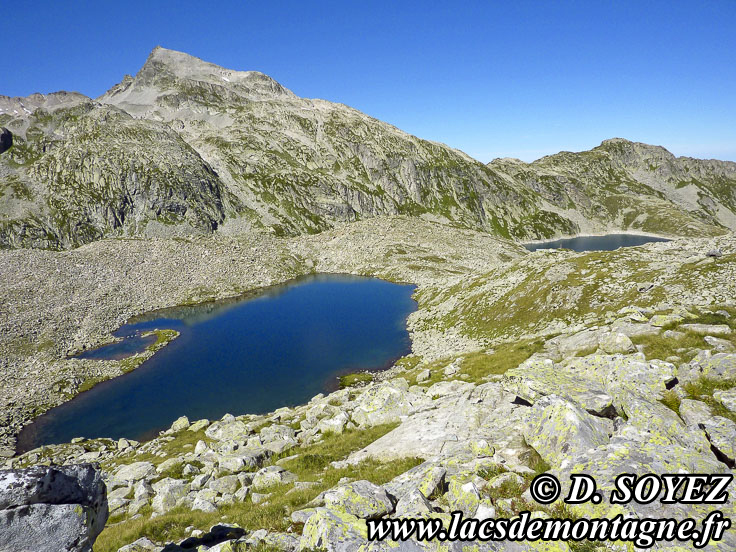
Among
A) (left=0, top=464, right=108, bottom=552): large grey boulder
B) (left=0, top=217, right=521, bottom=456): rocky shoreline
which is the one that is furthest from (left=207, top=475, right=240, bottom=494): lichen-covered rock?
(left=0, top=217, right=521, bottom=456): rocky shoreline

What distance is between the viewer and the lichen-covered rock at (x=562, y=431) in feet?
43.0

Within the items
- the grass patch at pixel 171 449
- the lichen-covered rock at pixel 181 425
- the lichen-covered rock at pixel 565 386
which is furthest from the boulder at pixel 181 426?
the lichen-covered rock at pixel 565 386

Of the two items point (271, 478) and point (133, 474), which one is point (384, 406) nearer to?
point (271, 478)

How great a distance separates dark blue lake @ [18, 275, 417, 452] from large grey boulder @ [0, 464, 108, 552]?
41.3 metres

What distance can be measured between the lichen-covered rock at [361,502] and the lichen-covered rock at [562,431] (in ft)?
21.2

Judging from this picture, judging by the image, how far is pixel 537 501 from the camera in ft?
36.5

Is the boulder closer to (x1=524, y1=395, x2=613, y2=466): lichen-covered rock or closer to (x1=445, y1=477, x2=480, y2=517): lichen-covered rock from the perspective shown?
(x1=445, y1=477, x2=480, y2=517): lichen-covered rock

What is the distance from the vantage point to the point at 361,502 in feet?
37.9

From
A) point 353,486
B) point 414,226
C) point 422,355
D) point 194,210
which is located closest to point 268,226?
point 194,210

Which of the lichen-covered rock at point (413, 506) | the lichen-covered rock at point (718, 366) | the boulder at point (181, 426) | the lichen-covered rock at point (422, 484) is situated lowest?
the boulder at point (181, 426)

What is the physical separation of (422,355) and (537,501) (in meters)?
51.2

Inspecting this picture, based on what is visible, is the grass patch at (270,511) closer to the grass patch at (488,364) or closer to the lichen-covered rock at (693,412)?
the lichen-covered rock at (693,412)

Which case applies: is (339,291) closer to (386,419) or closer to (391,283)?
(391,283)

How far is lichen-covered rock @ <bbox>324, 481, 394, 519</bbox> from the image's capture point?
36.8 ft
